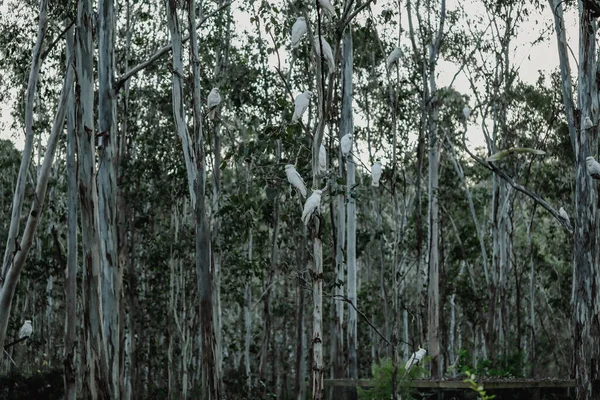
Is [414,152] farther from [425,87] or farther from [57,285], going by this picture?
[57,285]

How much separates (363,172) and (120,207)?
6325 mm

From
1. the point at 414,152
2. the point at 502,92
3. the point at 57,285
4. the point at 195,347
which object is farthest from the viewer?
the point at 57,285

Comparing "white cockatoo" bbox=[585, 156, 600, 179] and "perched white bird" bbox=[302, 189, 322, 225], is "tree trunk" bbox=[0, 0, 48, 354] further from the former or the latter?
"white cockatoo" bbox=[585, 156, 600, 179]

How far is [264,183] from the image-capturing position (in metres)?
8.34

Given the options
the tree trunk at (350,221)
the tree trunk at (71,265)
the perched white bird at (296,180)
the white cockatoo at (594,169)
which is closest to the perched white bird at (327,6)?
the perched white bird at (296,180)

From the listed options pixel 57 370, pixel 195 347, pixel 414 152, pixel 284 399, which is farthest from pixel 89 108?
pixel 284 399

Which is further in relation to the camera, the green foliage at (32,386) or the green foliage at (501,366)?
the green foliage at (32,386)

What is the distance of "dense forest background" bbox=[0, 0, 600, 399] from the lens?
6324 mm

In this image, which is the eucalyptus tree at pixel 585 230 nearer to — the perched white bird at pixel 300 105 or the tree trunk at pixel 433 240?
the perched white bird at pixel 300 105

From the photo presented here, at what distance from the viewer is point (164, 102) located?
16.7 metres

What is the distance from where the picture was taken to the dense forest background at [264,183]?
6324mm

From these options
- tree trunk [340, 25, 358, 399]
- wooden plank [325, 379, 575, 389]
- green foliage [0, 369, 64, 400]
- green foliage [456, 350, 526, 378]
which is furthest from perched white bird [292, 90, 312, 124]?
green foliage [0, 369, 64, 400]

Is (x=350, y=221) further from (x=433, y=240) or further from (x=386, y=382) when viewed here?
(x=386, y=382)

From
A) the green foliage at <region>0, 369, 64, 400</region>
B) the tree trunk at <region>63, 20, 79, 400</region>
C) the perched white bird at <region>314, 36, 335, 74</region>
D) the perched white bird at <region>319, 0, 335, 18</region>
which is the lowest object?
the green foliage at <region>0, 369, 64, 400</region>
